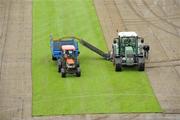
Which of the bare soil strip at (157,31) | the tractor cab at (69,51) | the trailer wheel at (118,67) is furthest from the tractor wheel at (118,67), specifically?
the tractor cab at (69,51)

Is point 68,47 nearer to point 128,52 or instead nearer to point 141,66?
point 128,52

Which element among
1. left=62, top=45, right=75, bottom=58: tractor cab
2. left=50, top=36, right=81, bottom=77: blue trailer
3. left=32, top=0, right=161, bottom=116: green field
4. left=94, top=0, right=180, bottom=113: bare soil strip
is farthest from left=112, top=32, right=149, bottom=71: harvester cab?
left=62, top=45, right=75, bottom=58: tractor cab

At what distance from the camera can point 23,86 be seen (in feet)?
129

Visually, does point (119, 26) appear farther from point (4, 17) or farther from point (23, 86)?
point (23, 86)

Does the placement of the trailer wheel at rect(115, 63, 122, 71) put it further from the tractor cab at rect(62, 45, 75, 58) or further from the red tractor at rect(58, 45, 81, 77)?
the tractor cab at rect(62, 45, 75, 58)

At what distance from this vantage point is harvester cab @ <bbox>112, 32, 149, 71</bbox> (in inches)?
1622

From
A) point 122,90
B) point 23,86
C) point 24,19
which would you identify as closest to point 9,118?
point 23,86

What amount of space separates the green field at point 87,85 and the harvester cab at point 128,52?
66 cm

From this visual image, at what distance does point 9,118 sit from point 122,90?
25.5 ft

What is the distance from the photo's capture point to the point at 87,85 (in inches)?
1539

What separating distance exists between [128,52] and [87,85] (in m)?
4.19

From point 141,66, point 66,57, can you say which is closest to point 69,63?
point 66,57

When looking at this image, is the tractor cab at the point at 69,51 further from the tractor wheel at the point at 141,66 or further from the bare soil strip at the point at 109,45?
the tractor wheel at the point at 141,66

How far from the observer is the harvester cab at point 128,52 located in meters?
41.2
